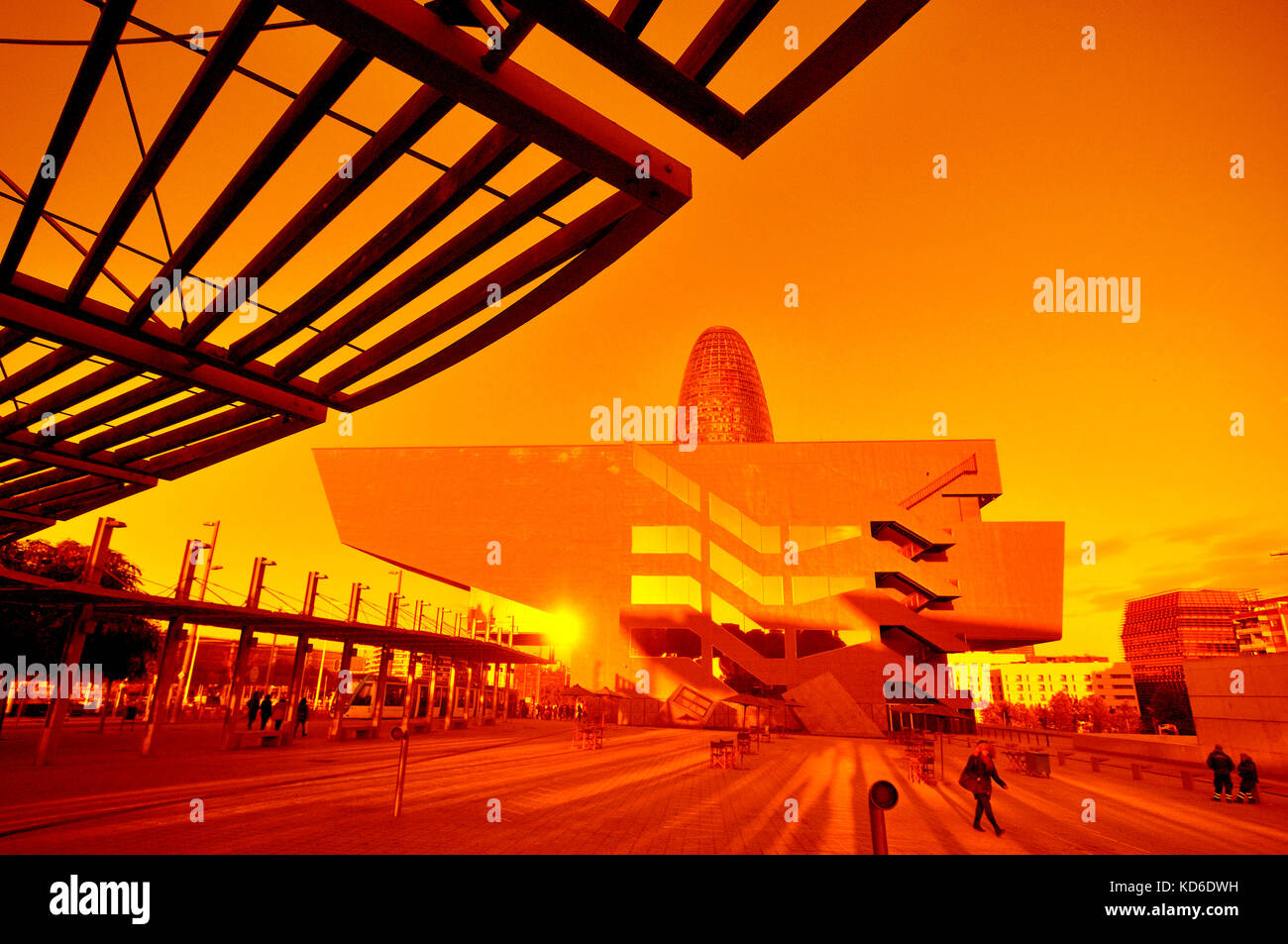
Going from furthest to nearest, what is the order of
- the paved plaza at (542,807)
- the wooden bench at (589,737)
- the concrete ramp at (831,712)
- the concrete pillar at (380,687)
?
the concrete ramp at (831,712) → the concrete pillar at (380,687) → the wooden bench at (589,737) → the paved plaza at (542,807)

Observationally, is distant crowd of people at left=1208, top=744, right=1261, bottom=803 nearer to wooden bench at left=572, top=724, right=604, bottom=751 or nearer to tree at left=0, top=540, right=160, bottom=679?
wooden bench at left=572, top=724, right=604, bottom=751

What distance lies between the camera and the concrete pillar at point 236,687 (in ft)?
60.5

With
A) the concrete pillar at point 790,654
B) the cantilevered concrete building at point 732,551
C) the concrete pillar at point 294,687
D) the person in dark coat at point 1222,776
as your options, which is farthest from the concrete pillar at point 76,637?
the concrete pillar at point 790,654

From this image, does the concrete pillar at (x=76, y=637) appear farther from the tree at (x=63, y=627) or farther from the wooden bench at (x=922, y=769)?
the wooden bench at (x=922, y=769)

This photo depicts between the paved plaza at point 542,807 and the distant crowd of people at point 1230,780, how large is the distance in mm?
458

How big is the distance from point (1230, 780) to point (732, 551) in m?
29.9

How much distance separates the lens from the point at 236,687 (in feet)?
60.1

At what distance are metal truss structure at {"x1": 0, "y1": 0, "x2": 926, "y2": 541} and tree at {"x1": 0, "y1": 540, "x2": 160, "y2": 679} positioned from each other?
82.9 ft

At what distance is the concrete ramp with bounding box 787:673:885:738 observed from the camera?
129ft

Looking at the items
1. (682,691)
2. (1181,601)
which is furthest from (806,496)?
(1181,601)

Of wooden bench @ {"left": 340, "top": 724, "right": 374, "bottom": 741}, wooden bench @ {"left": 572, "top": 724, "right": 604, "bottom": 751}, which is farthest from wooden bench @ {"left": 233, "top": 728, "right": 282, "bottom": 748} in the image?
wooden bench @ {"left": 572, "top": 724, "right": 604, "bottom": 751}

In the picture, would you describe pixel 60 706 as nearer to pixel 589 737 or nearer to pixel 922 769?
pixel 589 737
